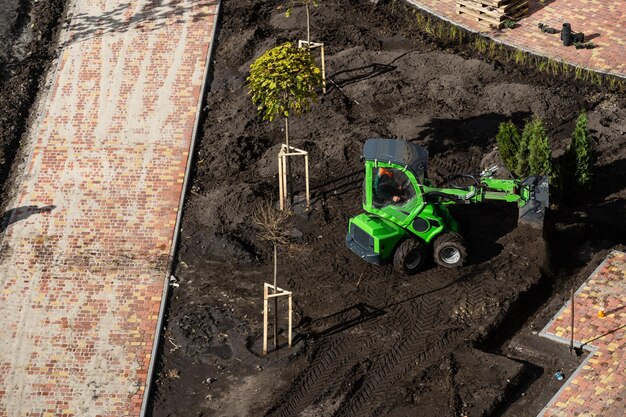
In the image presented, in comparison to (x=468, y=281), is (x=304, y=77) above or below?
above

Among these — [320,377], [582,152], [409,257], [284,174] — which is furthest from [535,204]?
[320,377]

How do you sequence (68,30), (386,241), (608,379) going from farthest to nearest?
(68,30) → (386,241) → (608,379)

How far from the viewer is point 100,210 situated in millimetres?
24766

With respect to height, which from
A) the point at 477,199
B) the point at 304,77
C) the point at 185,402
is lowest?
the point at 185,402

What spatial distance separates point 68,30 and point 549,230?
50.4 ft

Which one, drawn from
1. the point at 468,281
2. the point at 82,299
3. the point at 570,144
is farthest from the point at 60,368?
the point at 570,144

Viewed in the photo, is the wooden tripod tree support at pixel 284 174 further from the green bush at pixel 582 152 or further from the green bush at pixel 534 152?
the green bush at pixel 582 152

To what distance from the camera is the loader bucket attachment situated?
22125 mm

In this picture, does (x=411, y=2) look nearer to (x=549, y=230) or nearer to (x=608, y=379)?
(x=549, y=230)

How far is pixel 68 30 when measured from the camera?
1212 inches

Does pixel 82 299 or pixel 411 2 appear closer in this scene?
pixel 82 299

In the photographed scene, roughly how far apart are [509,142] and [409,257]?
392 centimetres

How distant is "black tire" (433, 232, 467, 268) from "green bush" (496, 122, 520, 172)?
9.38 ft

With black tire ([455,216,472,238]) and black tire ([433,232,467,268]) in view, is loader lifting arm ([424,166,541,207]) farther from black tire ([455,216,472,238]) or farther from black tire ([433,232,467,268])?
black tire ([433,232,467,268])
